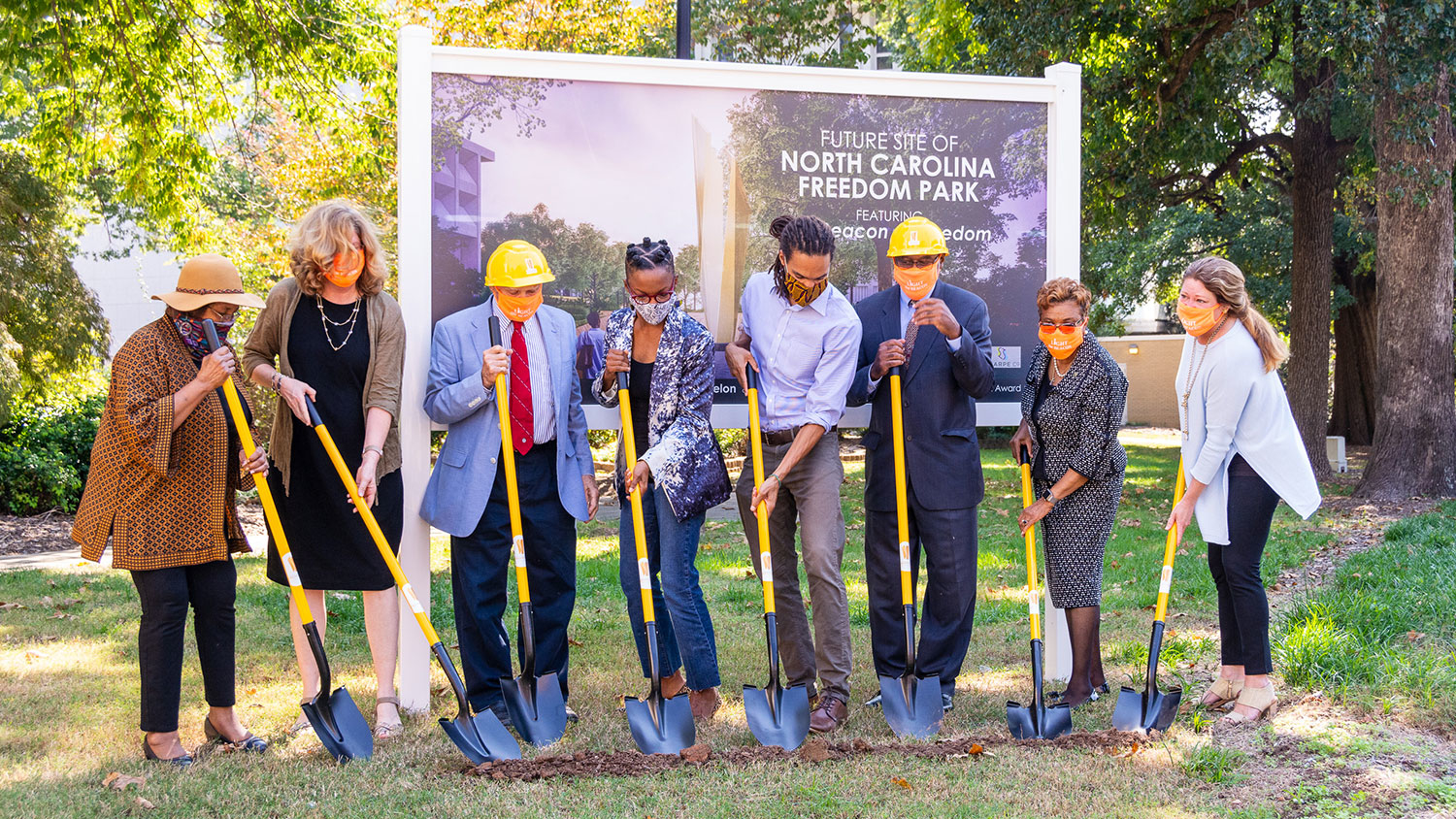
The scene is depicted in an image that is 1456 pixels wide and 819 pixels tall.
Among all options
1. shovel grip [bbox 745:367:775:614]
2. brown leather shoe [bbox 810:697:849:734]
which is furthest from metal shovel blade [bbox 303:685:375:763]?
brown leather shoe [bbox 810:697:849:734]

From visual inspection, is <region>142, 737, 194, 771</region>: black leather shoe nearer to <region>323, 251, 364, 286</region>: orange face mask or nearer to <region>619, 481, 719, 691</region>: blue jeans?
<region>619, 481, 719, 691</region>: blue jeans

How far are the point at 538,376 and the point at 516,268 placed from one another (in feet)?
1.51

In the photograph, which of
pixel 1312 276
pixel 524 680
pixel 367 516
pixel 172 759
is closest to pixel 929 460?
pixel 524 680

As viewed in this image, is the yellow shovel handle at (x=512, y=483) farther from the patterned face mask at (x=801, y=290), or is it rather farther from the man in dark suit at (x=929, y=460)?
the man in dark suit at (x=929, y=460)

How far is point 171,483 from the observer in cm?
414

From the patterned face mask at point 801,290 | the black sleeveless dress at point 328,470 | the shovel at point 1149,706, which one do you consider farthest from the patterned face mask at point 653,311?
the shovel at point 1149,706

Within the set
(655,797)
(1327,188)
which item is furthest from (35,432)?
(1327,188)

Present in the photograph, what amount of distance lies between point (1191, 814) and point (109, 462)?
3985 mm

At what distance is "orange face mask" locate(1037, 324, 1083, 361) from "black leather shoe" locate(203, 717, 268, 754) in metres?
3.63

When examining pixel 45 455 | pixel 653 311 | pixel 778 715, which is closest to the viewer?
pixel 778 715

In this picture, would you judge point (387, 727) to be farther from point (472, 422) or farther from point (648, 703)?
point (472, 422)

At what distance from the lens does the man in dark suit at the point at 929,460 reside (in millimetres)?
4680

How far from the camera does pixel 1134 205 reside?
46.1 feet

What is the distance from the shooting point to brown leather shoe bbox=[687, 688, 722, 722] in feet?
15.4
